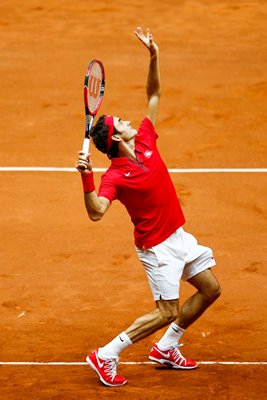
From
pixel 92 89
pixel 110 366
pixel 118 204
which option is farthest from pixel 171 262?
pixel 118 204

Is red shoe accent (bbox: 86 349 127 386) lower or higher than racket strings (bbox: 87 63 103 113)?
lower

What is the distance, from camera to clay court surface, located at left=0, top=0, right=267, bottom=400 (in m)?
11.1

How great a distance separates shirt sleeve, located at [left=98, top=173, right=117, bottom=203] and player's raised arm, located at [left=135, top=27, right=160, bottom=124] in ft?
3.00

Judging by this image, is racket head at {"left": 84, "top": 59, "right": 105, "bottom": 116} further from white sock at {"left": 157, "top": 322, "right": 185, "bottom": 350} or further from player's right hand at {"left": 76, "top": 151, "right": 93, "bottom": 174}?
white sock at {"left": 157, "top": 322, "right": 185, "bottom": 350}

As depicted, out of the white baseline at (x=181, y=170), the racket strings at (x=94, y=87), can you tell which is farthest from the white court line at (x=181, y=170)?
the racket strings at (x=94, y=87)

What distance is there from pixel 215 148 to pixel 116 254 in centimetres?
394

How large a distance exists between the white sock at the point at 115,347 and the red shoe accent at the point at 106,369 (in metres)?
0.04

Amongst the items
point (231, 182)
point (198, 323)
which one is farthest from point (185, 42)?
point (198, 323)

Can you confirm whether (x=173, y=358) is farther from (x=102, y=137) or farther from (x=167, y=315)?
(x=102, y=137)

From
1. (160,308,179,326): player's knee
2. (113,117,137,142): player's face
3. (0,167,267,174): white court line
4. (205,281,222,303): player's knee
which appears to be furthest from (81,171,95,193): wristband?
(0,167,267,174): white court line

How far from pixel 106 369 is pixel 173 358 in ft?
2.42

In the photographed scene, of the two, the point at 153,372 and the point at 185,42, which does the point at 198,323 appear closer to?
the point at 153,372

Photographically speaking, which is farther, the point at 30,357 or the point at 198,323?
the point at 198,323

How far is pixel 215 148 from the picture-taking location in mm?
A: 17094
